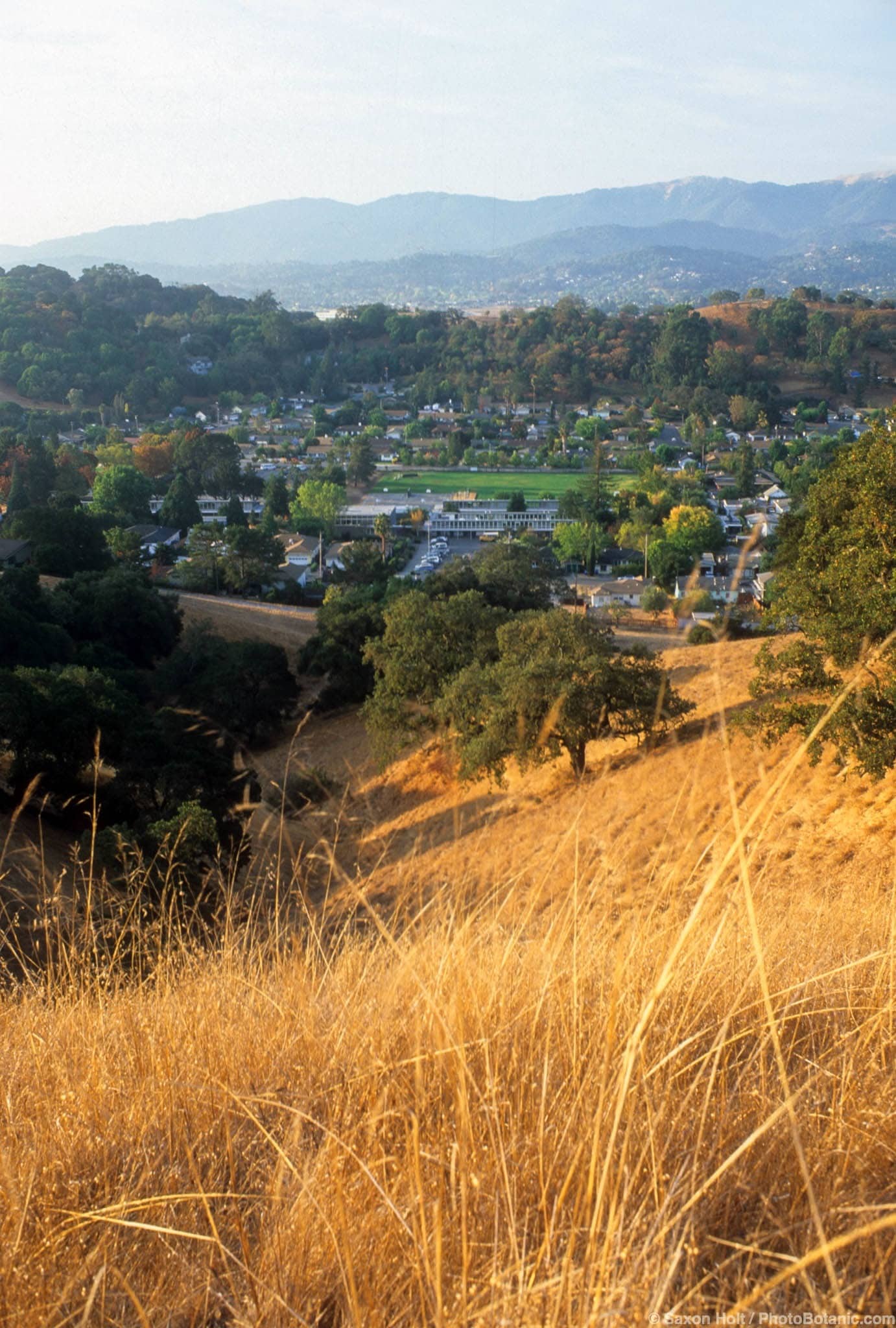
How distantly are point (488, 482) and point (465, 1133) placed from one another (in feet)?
171

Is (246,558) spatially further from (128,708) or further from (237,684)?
(128,708)

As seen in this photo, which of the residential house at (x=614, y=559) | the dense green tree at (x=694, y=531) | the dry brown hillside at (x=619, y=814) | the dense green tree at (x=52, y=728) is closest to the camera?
the dry brown hillside at (x=619, y=814)

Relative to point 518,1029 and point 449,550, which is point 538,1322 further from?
point 449,550

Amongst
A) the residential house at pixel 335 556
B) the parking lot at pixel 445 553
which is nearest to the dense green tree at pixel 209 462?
the residential house at pixel 335 556

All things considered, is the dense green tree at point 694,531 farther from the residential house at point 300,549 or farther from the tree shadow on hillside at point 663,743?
the tree shadow on hillside at point 663,743

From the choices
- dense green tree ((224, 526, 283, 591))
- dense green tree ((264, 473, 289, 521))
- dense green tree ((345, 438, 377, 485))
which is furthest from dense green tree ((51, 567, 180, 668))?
dense green tree ((345, 438, 377, 485))

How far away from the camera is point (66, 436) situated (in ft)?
200

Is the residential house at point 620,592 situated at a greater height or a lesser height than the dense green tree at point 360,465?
lesser

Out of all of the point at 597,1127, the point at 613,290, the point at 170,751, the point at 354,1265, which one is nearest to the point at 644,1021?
the point at 597,1127

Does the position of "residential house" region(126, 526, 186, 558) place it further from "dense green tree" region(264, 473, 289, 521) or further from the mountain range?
the mountain range

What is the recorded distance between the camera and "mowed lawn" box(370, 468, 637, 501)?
4866 cm

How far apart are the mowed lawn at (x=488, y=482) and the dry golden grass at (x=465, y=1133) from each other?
147ft

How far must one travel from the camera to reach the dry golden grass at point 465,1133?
3.72 feet

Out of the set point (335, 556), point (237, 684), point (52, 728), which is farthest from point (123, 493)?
point (52, 728)
